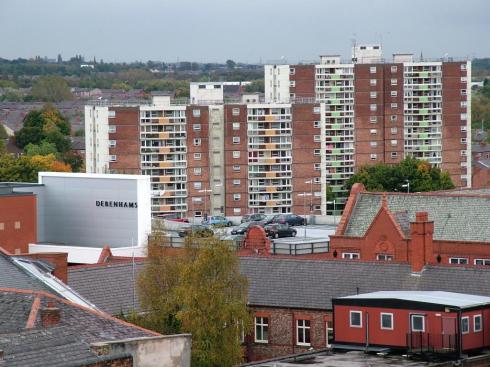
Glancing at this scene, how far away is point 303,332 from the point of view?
6869 cm

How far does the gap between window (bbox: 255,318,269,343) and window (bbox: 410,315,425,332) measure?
9.98 m

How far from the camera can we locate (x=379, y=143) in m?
198

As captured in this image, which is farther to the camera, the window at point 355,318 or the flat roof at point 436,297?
the window at point 355,318

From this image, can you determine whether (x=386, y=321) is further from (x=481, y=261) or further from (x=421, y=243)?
(x=481, y=261)

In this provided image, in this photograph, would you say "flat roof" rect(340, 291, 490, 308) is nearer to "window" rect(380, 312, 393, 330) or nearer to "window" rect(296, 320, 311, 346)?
"window" rect(380, 312, 393, 330)

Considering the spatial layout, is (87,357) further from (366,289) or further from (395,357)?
(366,289)

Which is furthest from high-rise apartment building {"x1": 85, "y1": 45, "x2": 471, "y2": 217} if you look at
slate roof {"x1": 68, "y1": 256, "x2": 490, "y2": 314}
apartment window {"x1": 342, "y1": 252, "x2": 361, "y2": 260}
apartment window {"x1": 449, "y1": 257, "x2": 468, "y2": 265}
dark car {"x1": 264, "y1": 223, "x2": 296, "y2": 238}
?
slate roof {"x1": 68, "y1": 256, "x2": 490, "y2": 314}

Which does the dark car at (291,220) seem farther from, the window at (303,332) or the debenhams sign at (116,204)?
the window at (303,332)

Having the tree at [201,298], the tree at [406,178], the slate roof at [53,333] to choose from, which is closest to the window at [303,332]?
the tree at [201,298]

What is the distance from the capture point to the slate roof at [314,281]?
2687 inches

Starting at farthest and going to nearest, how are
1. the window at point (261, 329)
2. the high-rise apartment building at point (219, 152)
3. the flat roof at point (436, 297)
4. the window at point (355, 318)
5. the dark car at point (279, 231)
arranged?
the high-rise apartment building at point (219, 152), the dark car at point (279, 231), the window at point (261, 329), the window at point (355, 318), the flat roof at point (436, 297)

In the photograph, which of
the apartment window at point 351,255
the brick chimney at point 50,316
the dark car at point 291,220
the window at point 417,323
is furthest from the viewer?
the dark car at point 291,220

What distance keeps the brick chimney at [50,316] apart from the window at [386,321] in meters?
21.5

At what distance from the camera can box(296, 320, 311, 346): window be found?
2687 inches
